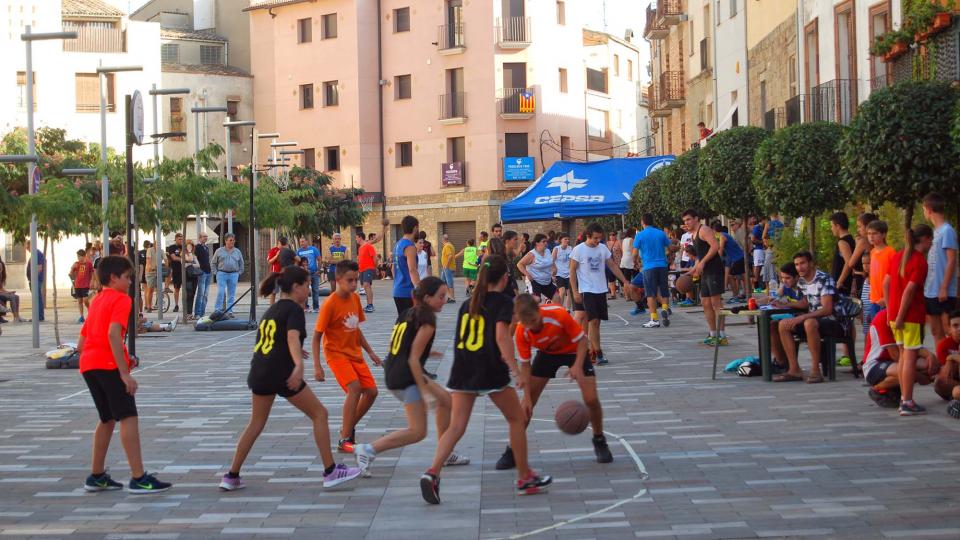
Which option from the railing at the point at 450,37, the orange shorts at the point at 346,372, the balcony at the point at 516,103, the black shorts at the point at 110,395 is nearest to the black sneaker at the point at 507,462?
the orange shorts at the point at 346,372

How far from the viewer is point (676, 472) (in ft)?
30.1

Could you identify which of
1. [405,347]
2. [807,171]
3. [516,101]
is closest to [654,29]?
[516,101]

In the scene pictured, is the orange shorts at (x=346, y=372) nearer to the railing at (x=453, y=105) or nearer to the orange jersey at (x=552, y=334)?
the orange jersey at (x=552, y=334)

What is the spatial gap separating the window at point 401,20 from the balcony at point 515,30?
5.15 m

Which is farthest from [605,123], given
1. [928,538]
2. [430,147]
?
[928,538]

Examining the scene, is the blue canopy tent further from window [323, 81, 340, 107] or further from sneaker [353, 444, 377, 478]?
window [323, 81, 340, 107]

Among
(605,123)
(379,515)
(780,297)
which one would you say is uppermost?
(605,123)

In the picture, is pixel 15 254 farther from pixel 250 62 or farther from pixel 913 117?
pixel 913 117

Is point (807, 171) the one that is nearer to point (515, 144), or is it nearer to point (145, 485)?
point (145, 485)

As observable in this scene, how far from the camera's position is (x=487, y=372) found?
8484 millimetres

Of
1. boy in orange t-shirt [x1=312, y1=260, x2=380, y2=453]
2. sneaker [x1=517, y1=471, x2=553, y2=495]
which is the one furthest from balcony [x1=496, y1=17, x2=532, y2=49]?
sneaker [x1=517, y1=471, x2=553, y2=495]

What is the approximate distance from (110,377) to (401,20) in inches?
2278

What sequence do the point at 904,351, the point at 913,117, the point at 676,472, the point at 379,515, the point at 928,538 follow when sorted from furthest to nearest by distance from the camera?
the point at 913,117, the point at 904,351, the point at 676,472, the point at 379,515, the point at 928,538

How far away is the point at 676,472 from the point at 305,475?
252 cm
